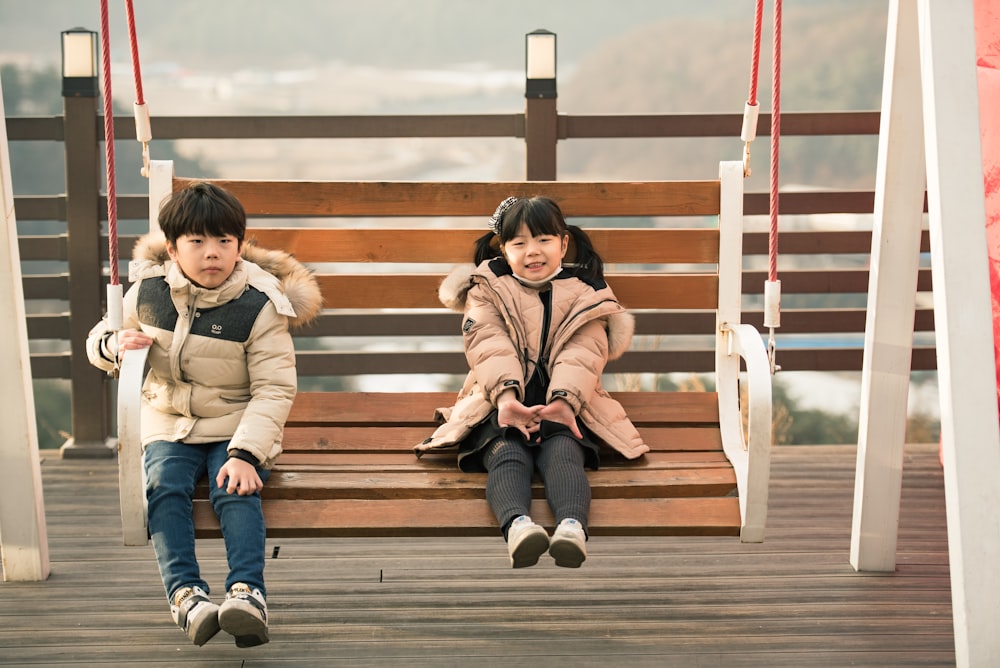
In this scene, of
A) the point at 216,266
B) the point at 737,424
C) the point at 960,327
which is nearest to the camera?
the point at 960,327

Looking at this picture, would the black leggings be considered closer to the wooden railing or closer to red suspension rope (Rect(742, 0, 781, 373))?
red suspension rope (Rect(742, 0, 781, 373))

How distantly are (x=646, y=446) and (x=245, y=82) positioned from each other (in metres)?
8.49

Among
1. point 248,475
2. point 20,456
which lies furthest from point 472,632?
point 20,456

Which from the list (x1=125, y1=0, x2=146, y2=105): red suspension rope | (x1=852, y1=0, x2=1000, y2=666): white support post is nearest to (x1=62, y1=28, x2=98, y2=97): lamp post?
(x1=125, y1=0, x2=146, y2=105): red suspension rope

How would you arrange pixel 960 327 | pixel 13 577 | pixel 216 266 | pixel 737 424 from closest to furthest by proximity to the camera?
1. pixel 960 327
2. pixel 216 266
3. pixel 737 424
4. pixel 13 577

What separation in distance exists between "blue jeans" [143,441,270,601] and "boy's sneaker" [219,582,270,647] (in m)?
0.03

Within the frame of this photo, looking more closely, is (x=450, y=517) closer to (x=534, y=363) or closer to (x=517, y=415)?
(x=517, y=415)

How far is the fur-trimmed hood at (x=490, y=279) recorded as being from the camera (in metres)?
2.74

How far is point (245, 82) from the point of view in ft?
33.7

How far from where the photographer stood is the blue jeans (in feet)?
7.35

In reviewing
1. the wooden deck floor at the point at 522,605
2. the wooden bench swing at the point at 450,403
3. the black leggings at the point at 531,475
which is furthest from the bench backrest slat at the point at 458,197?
the wooden deck floor at the point at 522,605

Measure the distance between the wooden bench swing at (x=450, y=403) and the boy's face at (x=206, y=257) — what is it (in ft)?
0.73

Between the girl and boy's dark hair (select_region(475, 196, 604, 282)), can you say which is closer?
the girl

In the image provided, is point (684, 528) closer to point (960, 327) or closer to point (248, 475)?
point (960, 327)
